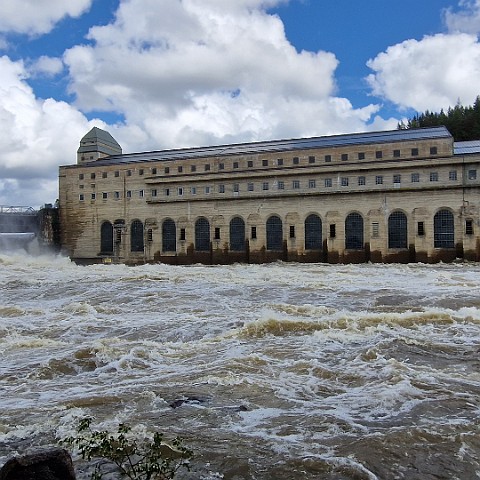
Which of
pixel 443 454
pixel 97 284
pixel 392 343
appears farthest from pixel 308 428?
pixel 97 284

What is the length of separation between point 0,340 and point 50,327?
5.24 feet

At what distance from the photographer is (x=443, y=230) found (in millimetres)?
36875

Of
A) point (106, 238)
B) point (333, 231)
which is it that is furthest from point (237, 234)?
point (106, 238)

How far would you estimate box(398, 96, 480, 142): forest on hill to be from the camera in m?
65.2

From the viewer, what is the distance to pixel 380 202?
1527 inches

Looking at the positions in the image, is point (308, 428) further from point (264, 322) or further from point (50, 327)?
point (50, 327)

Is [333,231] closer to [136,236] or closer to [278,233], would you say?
[278,233]

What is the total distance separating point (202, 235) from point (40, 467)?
1637 inches

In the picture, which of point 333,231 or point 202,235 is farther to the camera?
point 202,235

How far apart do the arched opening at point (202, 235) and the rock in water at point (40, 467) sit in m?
40.8

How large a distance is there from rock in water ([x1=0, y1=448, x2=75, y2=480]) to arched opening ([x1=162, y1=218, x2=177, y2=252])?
42.6 m

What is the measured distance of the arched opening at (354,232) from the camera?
39.4 metres

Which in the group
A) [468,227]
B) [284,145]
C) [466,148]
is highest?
[284,145]

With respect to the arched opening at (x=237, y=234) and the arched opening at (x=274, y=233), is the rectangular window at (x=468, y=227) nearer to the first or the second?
the arched opening at (x=274, y=233)
